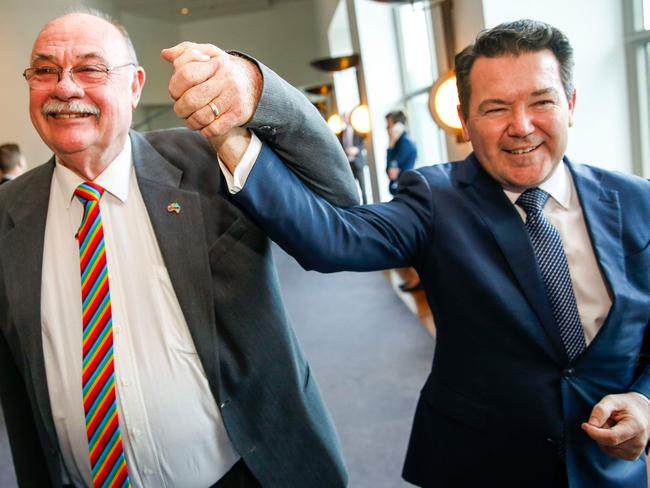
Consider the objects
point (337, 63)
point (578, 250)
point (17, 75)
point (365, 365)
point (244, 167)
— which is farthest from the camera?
point (17, 75)

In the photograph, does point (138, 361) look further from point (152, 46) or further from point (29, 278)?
point (152, 46)

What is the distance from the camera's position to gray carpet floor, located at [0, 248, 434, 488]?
2.91m

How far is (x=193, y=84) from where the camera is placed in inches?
35.5

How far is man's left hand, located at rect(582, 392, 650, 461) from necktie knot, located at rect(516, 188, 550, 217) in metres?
0.42

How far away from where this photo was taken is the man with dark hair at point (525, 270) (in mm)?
1172

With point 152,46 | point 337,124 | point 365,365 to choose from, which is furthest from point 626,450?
point 152,46

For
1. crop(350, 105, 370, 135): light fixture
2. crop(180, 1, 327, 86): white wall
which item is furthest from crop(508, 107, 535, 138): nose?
crop(180, 1, 327, 86): white wall

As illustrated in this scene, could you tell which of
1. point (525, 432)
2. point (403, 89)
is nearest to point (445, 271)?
point (525, 432)

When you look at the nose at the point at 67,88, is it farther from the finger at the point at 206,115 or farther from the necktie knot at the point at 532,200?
the necktie knot at the point at 532,200

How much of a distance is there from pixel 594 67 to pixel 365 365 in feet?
7.84

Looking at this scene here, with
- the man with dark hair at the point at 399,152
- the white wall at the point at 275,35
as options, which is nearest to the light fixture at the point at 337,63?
the man with dark hair at the point at 399,152

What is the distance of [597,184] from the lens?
1285mm

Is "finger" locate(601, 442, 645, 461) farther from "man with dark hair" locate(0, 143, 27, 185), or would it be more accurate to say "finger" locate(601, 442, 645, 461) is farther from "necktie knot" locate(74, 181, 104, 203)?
"man with dark hair" locate(0, 143, 27, 185)

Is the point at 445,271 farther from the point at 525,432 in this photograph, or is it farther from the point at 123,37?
the point at 123,37
